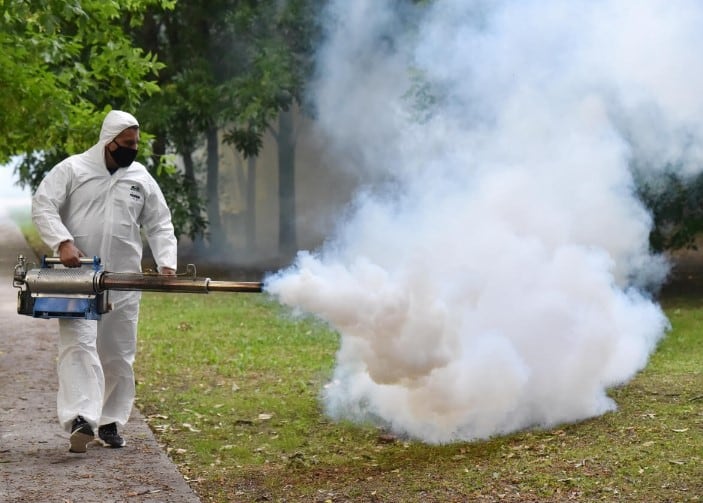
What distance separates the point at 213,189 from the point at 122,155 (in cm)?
1986

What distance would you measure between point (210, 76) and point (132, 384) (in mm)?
13124

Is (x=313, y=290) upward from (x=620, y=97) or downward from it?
downward

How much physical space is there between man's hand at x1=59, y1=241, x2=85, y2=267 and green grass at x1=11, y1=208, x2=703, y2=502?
144 cm

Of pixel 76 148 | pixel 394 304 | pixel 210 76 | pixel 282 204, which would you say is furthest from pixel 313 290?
pixel 282 204

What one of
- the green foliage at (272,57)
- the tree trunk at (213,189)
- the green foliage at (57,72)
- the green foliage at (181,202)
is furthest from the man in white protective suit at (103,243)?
the tree trunk at (213,189)

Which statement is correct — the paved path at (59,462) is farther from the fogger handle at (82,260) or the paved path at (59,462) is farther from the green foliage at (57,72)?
the green foliage at (57,72)

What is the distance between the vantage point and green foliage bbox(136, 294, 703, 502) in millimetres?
5824

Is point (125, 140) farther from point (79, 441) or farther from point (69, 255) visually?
point (79, 441)

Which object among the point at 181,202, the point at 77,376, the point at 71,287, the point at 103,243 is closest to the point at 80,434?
the point at 77,376

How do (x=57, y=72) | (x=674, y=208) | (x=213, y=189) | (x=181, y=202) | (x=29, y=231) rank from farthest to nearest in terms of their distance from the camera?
(x=29, y=231) → (x=213, y=189) → (x=181, y=202) → (x=674, y=208) → (x=57, y=72)

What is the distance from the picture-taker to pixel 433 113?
46.5 ft

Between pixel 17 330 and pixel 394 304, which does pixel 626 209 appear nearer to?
pixel 394 304

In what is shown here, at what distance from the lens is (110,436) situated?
709 centimetres

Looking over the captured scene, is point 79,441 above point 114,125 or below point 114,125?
below
